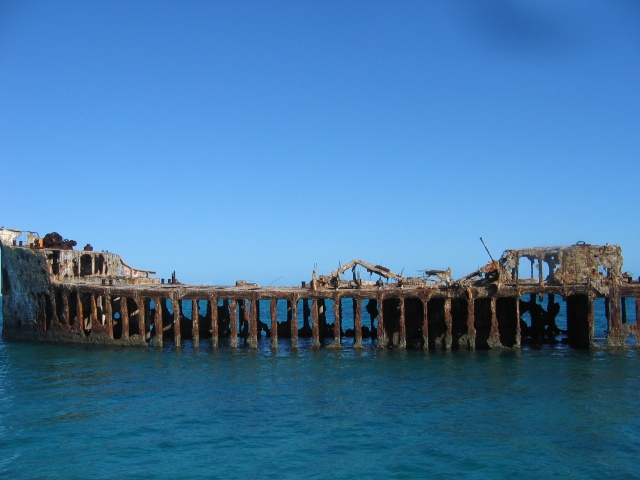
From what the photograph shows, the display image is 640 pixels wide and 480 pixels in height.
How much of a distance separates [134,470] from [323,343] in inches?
910

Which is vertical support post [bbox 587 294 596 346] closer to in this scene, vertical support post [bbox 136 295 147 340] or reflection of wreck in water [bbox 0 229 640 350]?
reflection of wreck in water [bbox 0 229 640 350]

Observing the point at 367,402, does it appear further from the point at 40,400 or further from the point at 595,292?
the point at 595,292

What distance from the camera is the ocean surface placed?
1700 cm

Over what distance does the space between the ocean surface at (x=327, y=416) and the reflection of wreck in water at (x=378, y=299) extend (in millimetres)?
1920

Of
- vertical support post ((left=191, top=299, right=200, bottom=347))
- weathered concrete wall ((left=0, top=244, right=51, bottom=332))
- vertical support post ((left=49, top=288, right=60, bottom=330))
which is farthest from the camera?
weathered concrete wall ((left=0, top=244, right=51, bottom=332))

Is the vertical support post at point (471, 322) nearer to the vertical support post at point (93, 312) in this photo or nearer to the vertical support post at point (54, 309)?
the vertical support post at point (93, 312)

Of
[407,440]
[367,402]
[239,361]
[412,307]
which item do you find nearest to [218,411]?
[367,402]

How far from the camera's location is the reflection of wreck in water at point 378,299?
3181 cm

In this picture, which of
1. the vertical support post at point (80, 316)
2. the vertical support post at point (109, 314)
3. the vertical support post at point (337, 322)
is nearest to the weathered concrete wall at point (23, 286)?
the vertical support post at point (80, 316)

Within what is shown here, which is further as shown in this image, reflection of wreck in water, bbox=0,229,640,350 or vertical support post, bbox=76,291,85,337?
vertical support post, bbox=76,291,85,337

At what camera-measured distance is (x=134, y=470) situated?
1680 centimetres

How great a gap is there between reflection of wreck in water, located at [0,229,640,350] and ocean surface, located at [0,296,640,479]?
1.92 meters

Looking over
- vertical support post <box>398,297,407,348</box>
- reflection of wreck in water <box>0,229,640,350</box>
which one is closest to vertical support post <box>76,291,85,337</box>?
reflection of wreck in water <box>0,229,640,350</box>

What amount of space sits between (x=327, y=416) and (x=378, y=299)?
11.8 m
